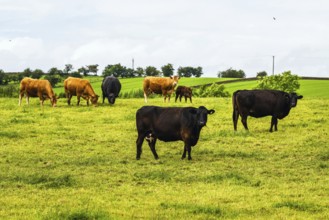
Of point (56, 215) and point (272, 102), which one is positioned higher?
point (272, 102)

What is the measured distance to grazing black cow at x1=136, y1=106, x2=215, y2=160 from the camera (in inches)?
631

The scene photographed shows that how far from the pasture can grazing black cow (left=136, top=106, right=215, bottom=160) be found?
678 mm

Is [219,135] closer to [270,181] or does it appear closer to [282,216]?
[270,181]

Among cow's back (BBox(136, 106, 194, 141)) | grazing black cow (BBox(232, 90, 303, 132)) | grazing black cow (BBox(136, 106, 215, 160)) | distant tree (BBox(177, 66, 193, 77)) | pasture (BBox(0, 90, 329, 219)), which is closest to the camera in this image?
pasture (BBox(0, 90, 329, 219))

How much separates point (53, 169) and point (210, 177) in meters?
4.58

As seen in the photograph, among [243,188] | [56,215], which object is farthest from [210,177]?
[56,215]

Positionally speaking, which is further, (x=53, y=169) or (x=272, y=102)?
(x=272, y=102)

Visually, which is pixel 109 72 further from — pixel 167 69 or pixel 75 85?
pixel 75 85

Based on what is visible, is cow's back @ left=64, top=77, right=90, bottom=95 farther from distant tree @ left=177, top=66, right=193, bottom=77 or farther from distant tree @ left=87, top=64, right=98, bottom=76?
distant tree @ left=177, top=66, right=193, bottom=77

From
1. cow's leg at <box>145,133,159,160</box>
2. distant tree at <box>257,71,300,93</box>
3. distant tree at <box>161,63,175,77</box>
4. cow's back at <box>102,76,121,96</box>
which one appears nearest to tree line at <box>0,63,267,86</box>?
distant tree at <box>161,63,175,77</box>

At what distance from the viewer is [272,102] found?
2289 cm

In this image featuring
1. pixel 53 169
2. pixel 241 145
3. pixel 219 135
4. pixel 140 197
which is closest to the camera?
pixel 140 197

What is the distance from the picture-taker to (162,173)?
13.9m

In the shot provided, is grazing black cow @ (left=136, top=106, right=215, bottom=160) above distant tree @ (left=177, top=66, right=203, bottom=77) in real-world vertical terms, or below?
below
